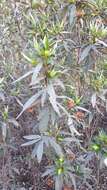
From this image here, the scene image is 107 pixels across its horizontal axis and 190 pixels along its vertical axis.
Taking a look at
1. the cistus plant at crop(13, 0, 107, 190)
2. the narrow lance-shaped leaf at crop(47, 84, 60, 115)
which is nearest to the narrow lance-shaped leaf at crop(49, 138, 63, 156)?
the cistus plant at crop(13, 0, 107, 190)

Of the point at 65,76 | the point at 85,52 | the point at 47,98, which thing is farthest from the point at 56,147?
the point at 85,52

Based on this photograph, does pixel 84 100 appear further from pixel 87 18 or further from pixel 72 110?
pixel 87 18

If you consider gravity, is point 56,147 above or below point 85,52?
below

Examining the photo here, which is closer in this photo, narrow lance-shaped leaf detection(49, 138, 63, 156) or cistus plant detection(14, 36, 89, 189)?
cistus plant detection(14, 36, 89, 189)

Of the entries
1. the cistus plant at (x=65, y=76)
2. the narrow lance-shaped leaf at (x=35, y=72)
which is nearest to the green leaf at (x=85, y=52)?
the cistus plant at (x=65, y=76)

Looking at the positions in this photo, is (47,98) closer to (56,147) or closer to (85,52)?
(56,147)

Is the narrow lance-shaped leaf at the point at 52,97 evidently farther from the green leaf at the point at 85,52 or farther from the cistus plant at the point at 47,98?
the green leaf at the point at 85,52

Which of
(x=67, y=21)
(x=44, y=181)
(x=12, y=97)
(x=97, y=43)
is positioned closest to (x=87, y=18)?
(x=67, y=21)

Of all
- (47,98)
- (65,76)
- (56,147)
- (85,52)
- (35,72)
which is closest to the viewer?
(35,72)

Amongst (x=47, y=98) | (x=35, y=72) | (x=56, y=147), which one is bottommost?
(x=56, y=147)

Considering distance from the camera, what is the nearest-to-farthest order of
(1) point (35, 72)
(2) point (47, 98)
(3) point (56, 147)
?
1. (1) point (35, 72)
2. (2) point (47, 98)
3. (3) point (56, 147)

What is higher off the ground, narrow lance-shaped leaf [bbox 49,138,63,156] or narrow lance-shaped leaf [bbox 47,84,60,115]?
narrow lance-shaped leaf [bbox 47,84,60,115]

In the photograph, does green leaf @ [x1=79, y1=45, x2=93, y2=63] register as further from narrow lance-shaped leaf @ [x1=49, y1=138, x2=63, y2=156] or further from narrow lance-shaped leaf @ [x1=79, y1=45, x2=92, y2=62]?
narrow lance-shaped leaf @ [x1=49, y1=138, x2=63, y2=156]

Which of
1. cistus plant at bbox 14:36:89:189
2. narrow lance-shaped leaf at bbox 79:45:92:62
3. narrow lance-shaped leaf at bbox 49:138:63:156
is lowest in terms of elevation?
narrow lance-shaped leaf at bbox 49:138:63:156
